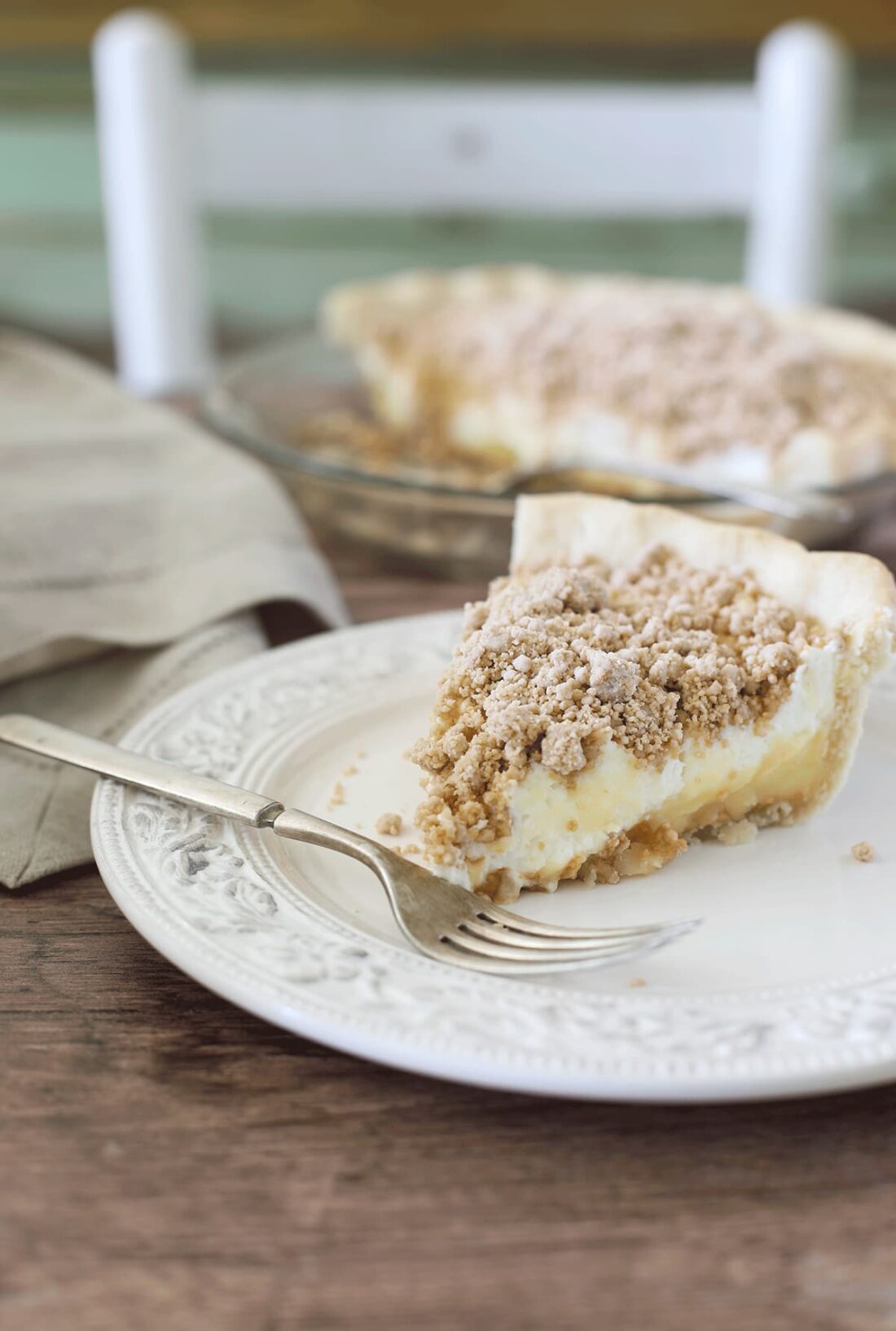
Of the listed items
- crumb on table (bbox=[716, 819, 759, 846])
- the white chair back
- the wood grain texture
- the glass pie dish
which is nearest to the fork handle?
crumb on table (bbox=[716, 819, 759, 846])

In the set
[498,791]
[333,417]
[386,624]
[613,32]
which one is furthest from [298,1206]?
[613,32]

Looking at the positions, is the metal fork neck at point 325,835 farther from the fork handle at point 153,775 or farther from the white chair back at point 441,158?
the white chair back at point 441,158

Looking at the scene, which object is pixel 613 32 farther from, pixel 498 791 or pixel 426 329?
pixel 498 791

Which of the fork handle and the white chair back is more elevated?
the white chair back

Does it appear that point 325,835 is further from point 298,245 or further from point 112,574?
point 298,245

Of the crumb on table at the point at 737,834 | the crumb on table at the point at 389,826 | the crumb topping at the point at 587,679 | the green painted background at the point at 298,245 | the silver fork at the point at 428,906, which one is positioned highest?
the crumb topping at the point at 587,679

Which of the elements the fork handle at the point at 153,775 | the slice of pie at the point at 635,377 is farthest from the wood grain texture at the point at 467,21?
the fork handle at the point at 153,775

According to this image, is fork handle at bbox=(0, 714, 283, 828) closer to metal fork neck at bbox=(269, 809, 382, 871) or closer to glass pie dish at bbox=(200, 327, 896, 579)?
metal fork neck at bbox=(269, 809, 382, 871)
